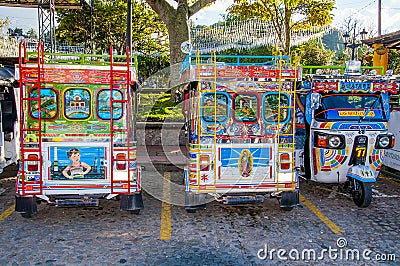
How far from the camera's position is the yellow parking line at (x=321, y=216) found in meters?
6.86

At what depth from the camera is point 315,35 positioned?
30.2 metres

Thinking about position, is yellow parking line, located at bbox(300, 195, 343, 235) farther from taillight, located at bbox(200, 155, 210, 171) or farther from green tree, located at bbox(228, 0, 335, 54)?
green tree, located at bbox(228, 0, 335, 54)

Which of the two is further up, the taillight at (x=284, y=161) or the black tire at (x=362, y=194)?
the taillight at (x=284, y=161)

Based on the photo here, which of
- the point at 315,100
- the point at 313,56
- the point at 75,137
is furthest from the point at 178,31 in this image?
the point at 313,56

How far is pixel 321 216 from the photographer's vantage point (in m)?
7.57

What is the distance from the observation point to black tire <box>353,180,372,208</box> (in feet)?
25.9

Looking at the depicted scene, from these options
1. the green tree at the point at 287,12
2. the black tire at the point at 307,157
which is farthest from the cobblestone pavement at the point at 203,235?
the green tree at the point at 287,12

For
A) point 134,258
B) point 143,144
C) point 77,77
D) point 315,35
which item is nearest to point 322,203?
point 134,258

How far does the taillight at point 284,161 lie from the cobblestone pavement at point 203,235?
933 mm

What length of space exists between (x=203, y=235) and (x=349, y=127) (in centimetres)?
377

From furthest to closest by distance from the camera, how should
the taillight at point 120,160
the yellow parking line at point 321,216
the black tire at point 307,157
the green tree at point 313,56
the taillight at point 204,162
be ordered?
the green tree at point 313,56, the black tire at point 307,157, the taillight at point 204,162, the taillight at point 120,160, the yellow parking line at point 321,216

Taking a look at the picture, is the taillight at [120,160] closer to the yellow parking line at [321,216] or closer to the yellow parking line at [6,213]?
the yellow parking line at [6,213]

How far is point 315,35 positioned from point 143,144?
1973 cm

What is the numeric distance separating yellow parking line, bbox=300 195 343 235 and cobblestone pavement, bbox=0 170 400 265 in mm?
79
